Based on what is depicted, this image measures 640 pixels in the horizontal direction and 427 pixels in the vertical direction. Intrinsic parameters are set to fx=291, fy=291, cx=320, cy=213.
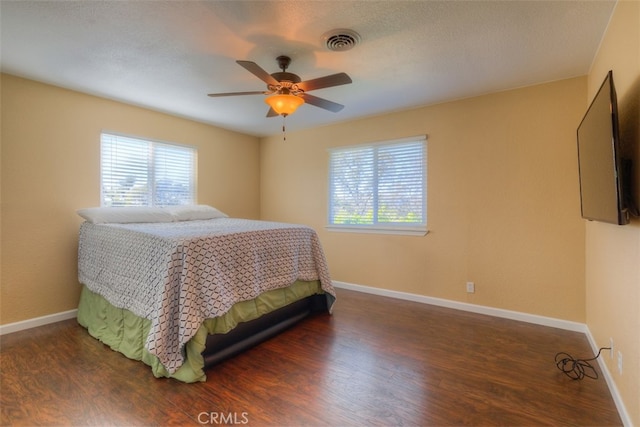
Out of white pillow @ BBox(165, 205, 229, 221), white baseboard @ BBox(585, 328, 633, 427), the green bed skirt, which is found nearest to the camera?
white baseboard @ BBox(585, 328, 633, 427)

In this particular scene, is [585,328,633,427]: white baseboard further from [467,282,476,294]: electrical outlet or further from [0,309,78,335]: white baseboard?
[0,309,78,335]: white baseboard

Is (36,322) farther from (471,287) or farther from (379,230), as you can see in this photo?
(471,287)

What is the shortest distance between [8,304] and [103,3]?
9.37 ft

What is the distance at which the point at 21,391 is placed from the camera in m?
1.86

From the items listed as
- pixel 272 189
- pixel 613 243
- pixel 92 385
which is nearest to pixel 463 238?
pixel 613 243

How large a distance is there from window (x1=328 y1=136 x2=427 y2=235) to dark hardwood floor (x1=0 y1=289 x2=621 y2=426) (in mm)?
1501

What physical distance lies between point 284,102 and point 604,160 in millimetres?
2012

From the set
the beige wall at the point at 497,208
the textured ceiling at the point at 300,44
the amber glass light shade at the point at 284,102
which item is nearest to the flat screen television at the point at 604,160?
the textured ceiling at the point at 300,44

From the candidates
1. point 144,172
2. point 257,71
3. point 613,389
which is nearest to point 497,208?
point 613,389

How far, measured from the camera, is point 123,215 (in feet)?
10.1

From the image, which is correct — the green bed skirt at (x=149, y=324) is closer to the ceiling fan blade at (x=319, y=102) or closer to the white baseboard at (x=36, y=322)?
the white baseboard at (x=36, y=322)

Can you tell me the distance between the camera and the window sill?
365 centimetres

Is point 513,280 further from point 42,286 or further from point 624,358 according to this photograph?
point 42,286

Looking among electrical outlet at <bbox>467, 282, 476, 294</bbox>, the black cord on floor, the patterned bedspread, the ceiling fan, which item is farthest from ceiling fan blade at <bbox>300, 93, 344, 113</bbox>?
the black cord on floor
